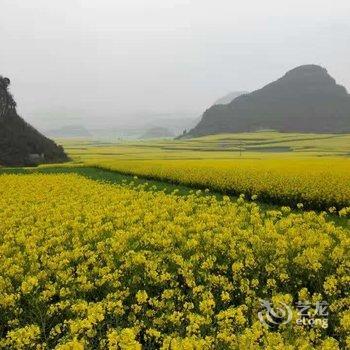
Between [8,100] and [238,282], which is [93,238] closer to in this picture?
[238,282]

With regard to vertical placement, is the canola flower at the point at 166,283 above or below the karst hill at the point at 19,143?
below

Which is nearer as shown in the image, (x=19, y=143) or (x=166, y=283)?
(x=166, y=283)

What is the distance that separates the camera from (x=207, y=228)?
39.9ft

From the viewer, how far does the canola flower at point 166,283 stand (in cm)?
641

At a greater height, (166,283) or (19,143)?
(19,143)

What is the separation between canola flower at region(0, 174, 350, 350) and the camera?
21.0 feet

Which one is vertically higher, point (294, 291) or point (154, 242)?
point (154, 242)

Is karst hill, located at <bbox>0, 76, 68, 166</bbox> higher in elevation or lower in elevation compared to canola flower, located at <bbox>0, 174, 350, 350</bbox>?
higher

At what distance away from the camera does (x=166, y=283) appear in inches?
349

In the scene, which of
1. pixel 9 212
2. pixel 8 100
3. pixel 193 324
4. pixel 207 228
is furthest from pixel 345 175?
pixel 8 100

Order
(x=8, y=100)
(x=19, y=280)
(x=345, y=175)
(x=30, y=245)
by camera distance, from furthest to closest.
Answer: (x=8, y=100) < (x=345, y=175) < (x=30, y=245) < (x=19, y=280)

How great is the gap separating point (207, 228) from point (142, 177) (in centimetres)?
2973

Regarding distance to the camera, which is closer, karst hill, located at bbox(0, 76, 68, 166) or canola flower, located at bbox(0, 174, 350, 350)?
canola flower, located at bbox(0, 174, 350, 350)

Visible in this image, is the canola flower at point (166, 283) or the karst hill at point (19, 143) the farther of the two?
the karst hill at point (19, 143)
